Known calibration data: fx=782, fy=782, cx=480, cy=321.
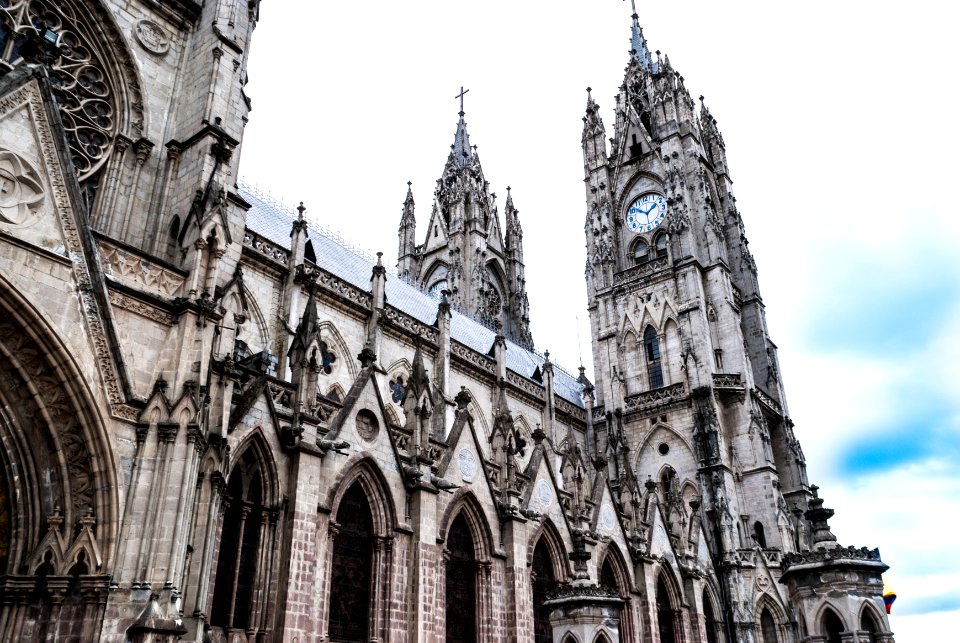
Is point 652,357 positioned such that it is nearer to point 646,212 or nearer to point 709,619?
point 646,212

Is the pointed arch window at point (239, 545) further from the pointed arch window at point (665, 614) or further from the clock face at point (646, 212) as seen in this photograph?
the clock face at point (646, 212)

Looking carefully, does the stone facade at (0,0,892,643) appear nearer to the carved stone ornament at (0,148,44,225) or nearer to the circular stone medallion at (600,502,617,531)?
the carved stone ornament at (0,148,44,225)

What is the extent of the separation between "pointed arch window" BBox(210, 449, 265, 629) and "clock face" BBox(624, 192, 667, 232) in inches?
1277

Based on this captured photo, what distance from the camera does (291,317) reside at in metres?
24.9

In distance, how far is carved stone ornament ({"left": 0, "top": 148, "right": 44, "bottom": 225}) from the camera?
10.8 m

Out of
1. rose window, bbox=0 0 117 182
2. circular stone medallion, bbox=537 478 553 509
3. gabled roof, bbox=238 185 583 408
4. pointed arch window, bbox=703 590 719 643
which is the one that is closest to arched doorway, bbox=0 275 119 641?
rose window, bbox=0 0 117 182

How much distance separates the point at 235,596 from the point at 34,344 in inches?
234

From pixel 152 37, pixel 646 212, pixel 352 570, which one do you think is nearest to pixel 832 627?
pixel 352 570

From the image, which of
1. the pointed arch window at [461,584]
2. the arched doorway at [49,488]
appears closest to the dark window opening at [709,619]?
the pointed arch window at [461,584]

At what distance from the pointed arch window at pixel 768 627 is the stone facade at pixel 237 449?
85 millimetres

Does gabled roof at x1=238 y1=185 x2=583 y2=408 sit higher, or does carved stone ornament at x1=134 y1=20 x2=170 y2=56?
gabled roof at x1=238 y1=185 x2=583 y2=408

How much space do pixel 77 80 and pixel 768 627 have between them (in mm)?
31671

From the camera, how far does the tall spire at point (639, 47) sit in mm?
50719

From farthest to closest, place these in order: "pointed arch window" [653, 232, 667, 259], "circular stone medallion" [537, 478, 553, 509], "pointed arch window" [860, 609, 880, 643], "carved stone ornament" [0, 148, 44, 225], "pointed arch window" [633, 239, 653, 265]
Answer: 1. "pointed arch window" [633, 239, 653, 265]
2. "pointed arch window" [653, 232, 667, 259]
3. "circular stone medallion" [537, 478, 553, 509]
4. "pointed arch window" [860, 609, 880, 643]
5. "carved stone ornament" [0, 148, 44, 225]
